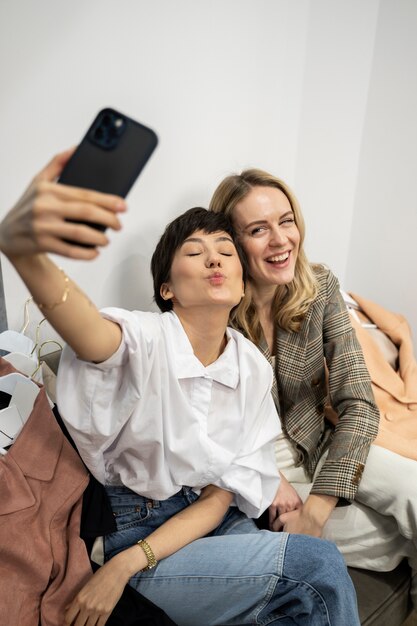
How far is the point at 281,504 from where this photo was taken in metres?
1.44

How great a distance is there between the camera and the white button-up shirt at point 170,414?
1.01 metres

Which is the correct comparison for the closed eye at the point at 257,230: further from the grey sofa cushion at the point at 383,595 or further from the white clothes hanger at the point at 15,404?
the grey sofa cushion at the point at 383,595

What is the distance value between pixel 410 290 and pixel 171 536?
1522 mm

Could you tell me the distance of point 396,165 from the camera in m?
2.18

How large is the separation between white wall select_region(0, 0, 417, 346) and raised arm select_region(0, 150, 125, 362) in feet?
1.89

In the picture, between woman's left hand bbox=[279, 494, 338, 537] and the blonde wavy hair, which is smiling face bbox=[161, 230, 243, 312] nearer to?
the blonde wavy hair

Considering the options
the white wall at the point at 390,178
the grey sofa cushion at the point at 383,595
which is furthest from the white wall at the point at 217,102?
the grey sofa cushion at the point at 383,595

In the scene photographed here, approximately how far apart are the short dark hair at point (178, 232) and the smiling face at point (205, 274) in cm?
2

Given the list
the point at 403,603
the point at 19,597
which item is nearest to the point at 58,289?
the point at 19,597

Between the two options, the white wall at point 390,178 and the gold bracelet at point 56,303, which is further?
the white wall at point 390,178

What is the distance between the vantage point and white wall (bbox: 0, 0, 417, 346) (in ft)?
4.15

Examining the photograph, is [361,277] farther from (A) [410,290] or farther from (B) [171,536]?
(B) [171,536]

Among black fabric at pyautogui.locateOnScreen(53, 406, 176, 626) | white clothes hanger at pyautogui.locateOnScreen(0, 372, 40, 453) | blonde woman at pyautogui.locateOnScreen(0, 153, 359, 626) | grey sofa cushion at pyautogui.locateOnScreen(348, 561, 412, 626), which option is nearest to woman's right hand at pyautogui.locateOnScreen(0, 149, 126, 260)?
blonde woman at pyautogui.locateOnScreen(0, 153, 359, 626)

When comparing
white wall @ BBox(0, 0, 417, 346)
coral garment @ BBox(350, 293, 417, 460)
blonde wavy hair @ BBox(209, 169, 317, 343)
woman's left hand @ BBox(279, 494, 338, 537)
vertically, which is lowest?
woman's left hand @ BBox(279, 494, 338, 537)
